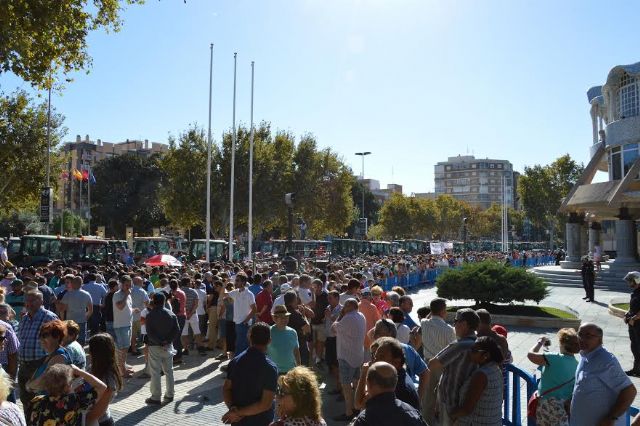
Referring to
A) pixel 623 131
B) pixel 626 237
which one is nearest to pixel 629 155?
pixel 623 131

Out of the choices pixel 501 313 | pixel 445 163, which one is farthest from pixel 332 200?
pixel 445 163

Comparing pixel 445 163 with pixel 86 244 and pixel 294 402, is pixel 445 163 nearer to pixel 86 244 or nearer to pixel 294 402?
pixel 86 244

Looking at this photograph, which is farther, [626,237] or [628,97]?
[628,97]

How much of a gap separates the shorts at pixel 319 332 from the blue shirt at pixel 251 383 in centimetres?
551

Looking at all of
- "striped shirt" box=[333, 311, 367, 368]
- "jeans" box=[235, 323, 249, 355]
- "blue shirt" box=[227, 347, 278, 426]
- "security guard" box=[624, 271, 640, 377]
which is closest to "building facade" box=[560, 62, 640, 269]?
"security guard" box=[624, 271, 640, 377]

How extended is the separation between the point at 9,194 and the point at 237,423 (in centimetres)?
3526

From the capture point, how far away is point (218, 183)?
39.1 m

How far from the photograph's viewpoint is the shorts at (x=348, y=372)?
7.51m

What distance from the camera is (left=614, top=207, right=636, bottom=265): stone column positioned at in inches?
1292

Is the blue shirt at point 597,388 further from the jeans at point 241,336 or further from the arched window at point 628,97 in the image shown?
the arched window at point 628,97

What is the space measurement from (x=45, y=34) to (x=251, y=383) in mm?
11781

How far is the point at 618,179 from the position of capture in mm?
34562

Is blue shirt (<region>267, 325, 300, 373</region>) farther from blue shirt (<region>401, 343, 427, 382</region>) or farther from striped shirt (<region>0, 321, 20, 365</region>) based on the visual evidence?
striped shirt (<region>0, 321, 20, 365</region>)

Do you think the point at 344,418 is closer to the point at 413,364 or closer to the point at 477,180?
the point at 413,364
